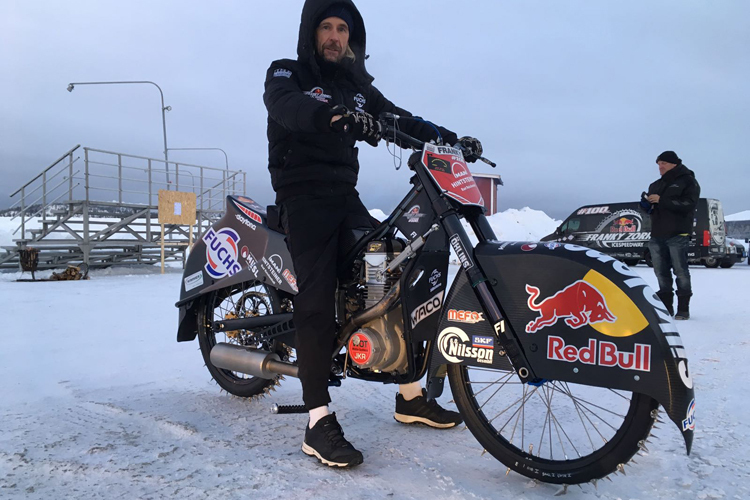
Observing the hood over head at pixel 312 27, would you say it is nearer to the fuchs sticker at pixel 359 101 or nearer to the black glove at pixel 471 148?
the fuchs sticker at pixel 359 101

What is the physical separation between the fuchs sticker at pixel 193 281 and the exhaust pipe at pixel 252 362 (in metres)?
0.57

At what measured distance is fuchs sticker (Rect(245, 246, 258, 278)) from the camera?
3.03 m

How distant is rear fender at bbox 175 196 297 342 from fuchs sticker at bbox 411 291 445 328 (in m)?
0.75

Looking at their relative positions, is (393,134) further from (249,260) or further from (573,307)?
→ (249,260)

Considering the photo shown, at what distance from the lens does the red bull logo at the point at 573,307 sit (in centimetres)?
183

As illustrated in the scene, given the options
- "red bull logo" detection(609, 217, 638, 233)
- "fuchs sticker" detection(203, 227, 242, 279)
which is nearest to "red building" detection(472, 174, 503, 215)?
"fuchs sticker" detection(203, 227, 242, 279)

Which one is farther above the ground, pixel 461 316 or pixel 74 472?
pixel 461 316

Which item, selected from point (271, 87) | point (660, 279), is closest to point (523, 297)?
point (271, 87)

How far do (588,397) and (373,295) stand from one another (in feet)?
5.01

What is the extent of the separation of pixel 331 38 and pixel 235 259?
1432 mm

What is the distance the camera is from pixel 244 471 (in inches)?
85.9

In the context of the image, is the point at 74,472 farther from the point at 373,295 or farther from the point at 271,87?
the point at 271,87

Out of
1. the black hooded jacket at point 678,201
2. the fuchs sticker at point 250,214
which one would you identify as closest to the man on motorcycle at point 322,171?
the fuchs sticker at point 250,214

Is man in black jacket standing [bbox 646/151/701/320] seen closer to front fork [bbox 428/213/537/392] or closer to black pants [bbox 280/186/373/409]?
front fork [bbox 428/213/537/392]
